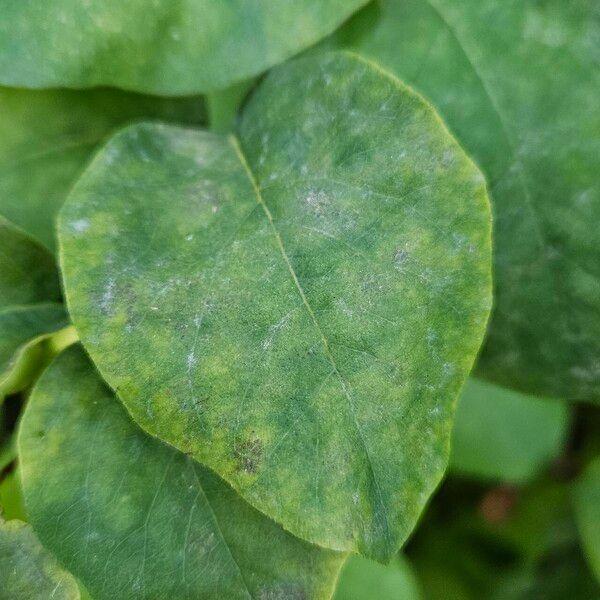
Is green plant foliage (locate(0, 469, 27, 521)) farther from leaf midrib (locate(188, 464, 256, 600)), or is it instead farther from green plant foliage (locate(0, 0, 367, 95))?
green plant foliage (locate(0, 0, 367, 95))

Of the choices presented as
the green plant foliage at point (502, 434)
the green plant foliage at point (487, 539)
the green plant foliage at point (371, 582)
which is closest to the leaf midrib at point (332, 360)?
the green plant foliage at point (371, 582)

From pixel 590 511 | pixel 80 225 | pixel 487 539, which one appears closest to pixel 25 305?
pixel 80 225

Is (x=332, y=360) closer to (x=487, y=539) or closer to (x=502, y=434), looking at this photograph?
(x=502, y=434)

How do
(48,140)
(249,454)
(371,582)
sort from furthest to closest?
(371,582)
(48,140)
(249,454)

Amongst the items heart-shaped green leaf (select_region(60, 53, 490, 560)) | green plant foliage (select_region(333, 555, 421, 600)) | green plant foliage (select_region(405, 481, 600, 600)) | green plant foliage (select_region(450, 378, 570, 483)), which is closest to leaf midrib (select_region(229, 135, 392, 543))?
heart-shaped green leaf (select_region(60, 53, 490, 560))

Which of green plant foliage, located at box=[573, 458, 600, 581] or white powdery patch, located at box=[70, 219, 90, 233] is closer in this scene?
white powdery patch, located at box=[70, 219, 90, 233]

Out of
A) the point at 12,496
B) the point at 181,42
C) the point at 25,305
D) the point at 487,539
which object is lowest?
the point at 487,539
